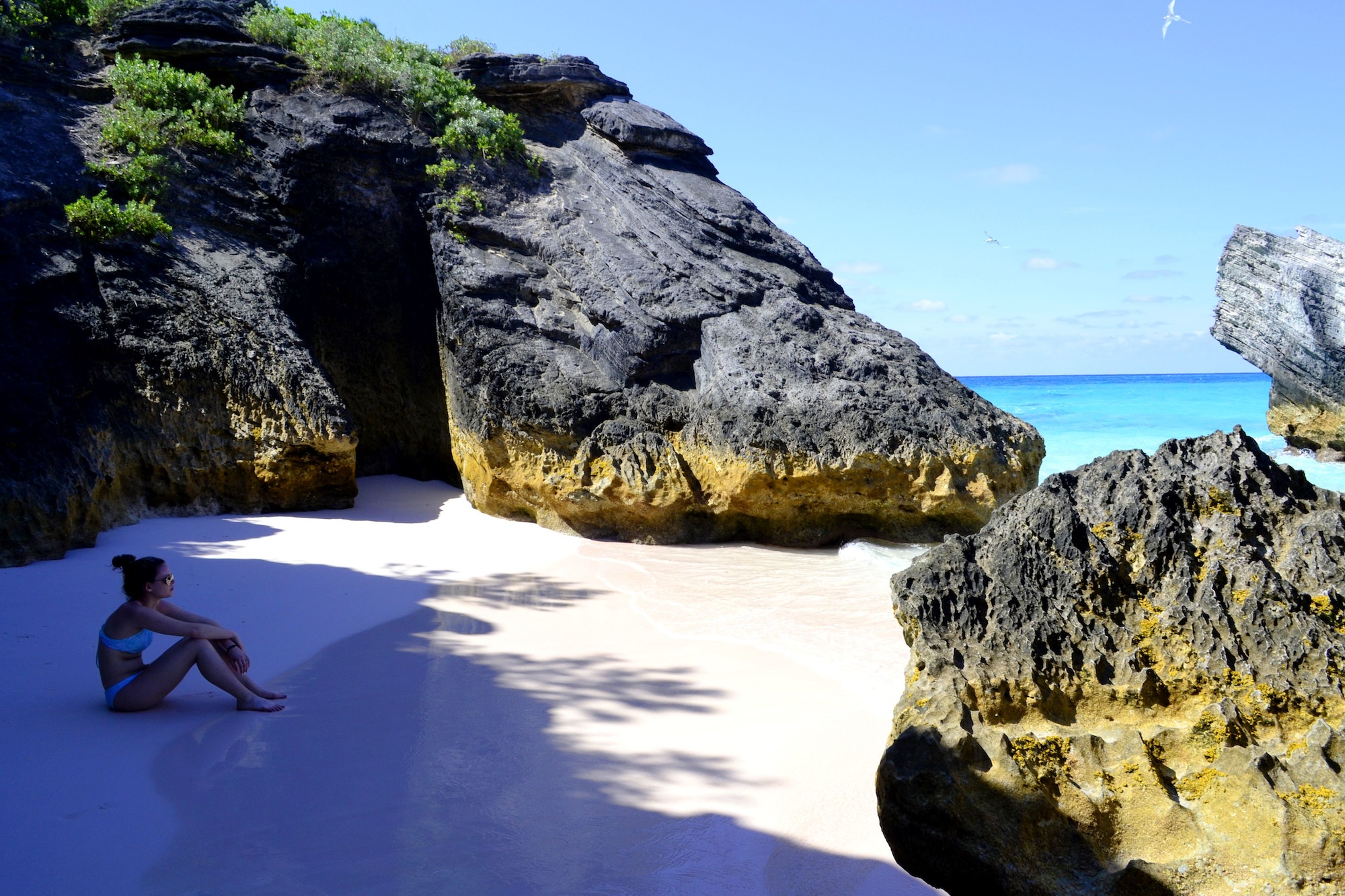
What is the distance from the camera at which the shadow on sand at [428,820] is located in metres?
3.07

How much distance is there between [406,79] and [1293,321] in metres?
19.1

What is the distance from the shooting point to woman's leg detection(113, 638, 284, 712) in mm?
4266

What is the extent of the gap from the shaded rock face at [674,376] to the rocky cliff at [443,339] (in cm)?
3

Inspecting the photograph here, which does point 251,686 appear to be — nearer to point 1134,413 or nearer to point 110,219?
point 110,219

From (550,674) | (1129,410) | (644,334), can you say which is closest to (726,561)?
(644,334)

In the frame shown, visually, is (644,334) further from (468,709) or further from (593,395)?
(468,709)

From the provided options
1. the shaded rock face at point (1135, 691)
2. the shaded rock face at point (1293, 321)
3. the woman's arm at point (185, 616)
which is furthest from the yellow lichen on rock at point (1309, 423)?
the woman's arm at point (185, 616)

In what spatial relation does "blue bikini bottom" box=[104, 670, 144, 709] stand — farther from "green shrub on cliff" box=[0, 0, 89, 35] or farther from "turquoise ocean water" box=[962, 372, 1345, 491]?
"turquoise ocean water" box=[962, 372, 1345, 491]

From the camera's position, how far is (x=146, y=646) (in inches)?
172

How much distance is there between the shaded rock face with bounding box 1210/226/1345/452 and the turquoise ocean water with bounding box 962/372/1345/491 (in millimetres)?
1030

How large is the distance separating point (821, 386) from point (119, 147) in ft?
24.8

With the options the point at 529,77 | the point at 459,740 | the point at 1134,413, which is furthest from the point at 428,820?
the point at 1134,413

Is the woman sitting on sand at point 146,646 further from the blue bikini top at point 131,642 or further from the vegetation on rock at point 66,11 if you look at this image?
the vegetation on rock at point 66,11

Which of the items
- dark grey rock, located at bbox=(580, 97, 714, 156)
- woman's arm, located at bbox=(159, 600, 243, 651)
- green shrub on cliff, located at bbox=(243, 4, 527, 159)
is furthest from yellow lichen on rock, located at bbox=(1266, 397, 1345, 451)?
woman's arm, located at bbox=(159, 600, 243, 651)
